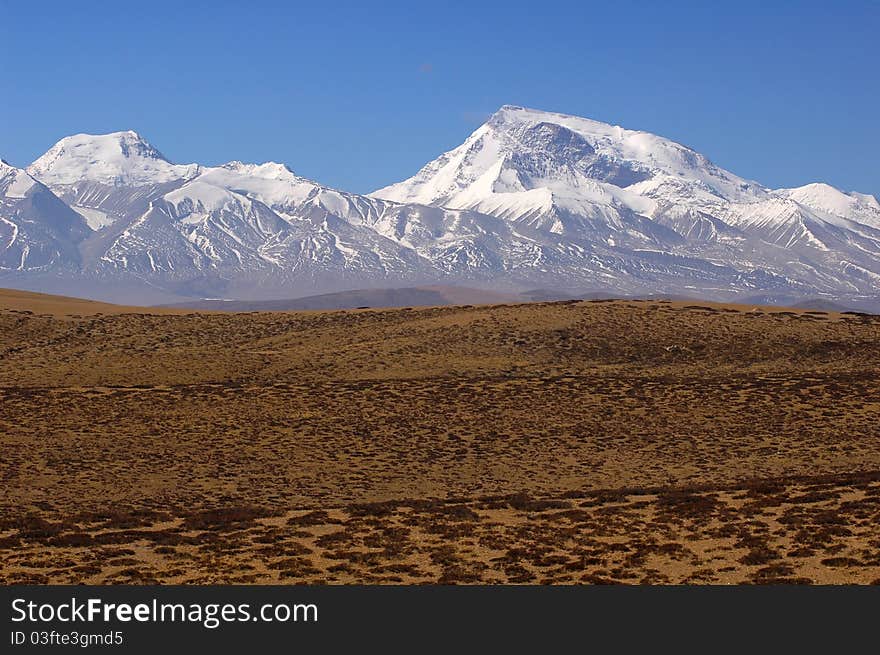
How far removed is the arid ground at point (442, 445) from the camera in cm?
2942

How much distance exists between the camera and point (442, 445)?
2035 inches

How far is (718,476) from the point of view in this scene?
150 feet

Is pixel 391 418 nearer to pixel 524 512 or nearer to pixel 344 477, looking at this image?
pixel 344 477

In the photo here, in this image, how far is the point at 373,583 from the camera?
2659 cm

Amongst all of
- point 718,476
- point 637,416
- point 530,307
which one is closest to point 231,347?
point 530,307

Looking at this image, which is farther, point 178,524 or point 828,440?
point 828,440

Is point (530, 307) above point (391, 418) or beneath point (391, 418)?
above

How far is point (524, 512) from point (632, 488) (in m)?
7.51

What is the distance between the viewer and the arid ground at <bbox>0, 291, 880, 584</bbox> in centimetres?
2942

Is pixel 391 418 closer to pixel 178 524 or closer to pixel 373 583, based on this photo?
pixel 178 524

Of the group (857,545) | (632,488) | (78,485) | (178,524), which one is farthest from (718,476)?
(78,485)

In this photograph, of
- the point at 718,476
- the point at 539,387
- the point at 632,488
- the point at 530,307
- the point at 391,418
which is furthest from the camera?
the point at 530,307

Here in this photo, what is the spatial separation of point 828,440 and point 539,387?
16.6m

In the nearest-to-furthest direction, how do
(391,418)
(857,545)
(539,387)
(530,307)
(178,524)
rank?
(857,545) → (178,524) → (391,418) → (539,387) → (530,307)
